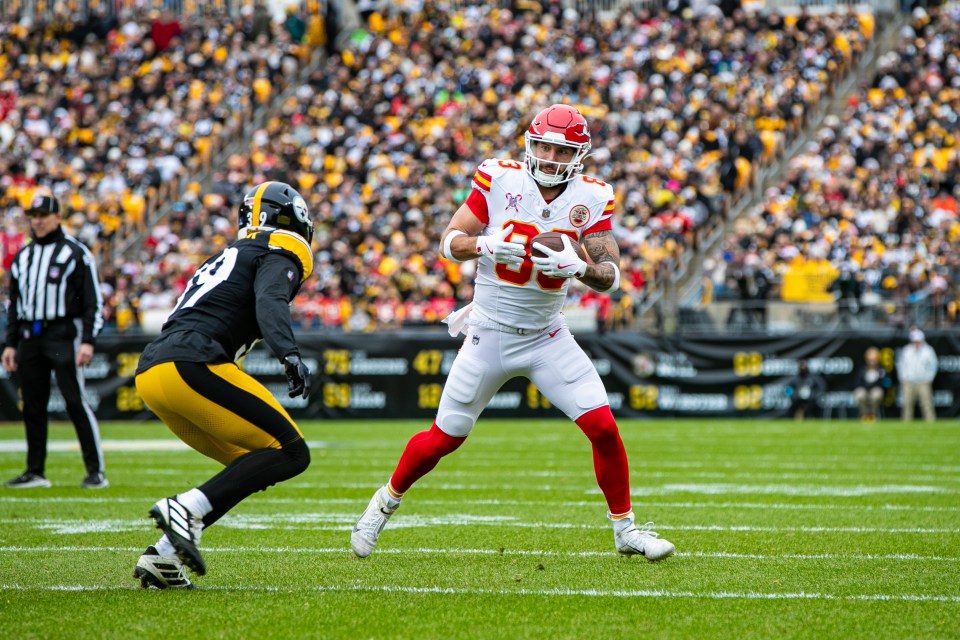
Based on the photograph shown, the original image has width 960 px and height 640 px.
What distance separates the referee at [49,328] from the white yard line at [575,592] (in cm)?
400

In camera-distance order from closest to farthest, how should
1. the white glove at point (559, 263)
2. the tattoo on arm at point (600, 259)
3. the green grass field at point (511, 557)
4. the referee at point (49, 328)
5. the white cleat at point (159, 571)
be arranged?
the green grass field at point (511, 557) < the white cleat at point (159, 571) < the white glove at point (559, 263) < the tattoo on arm at point (600, 259) < the referee at point (49, 328)

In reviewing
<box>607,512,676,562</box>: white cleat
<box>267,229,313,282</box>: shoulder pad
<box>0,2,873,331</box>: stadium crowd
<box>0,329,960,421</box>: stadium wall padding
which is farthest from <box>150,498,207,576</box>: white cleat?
<box>0,2,873,331</box>: stadium crowd

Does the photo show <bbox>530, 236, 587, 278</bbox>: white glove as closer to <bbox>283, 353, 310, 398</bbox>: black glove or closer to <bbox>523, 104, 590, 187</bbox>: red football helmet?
<bbox>523, 104, 590, 187</bbox>: red football helmet

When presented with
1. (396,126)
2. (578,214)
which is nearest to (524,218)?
(578,214)

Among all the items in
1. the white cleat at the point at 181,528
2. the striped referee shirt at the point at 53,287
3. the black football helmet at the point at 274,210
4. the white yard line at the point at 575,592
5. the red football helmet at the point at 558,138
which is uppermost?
the red football helmet at the point at 558,138

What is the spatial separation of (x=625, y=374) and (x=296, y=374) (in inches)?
569

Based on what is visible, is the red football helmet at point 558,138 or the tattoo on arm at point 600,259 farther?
the red football helmet at point 558,138

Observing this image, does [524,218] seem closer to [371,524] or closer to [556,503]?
[371,524]

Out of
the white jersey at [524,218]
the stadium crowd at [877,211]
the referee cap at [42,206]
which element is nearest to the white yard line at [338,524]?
the white jersey at [524,218]

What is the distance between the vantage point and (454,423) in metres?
5.55

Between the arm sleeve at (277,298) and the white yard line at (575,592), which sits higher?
the arm sleeve at (277,298)

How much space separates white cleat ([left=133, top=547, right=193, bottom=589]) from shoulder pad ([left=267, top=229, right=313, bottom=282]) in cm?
114

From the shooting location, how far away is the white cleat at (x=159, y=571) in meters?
4.64

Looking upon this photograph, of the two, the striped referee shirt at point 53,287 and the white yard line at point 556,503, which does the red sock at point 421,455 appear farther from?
the striped referee shirt at point 53,287
